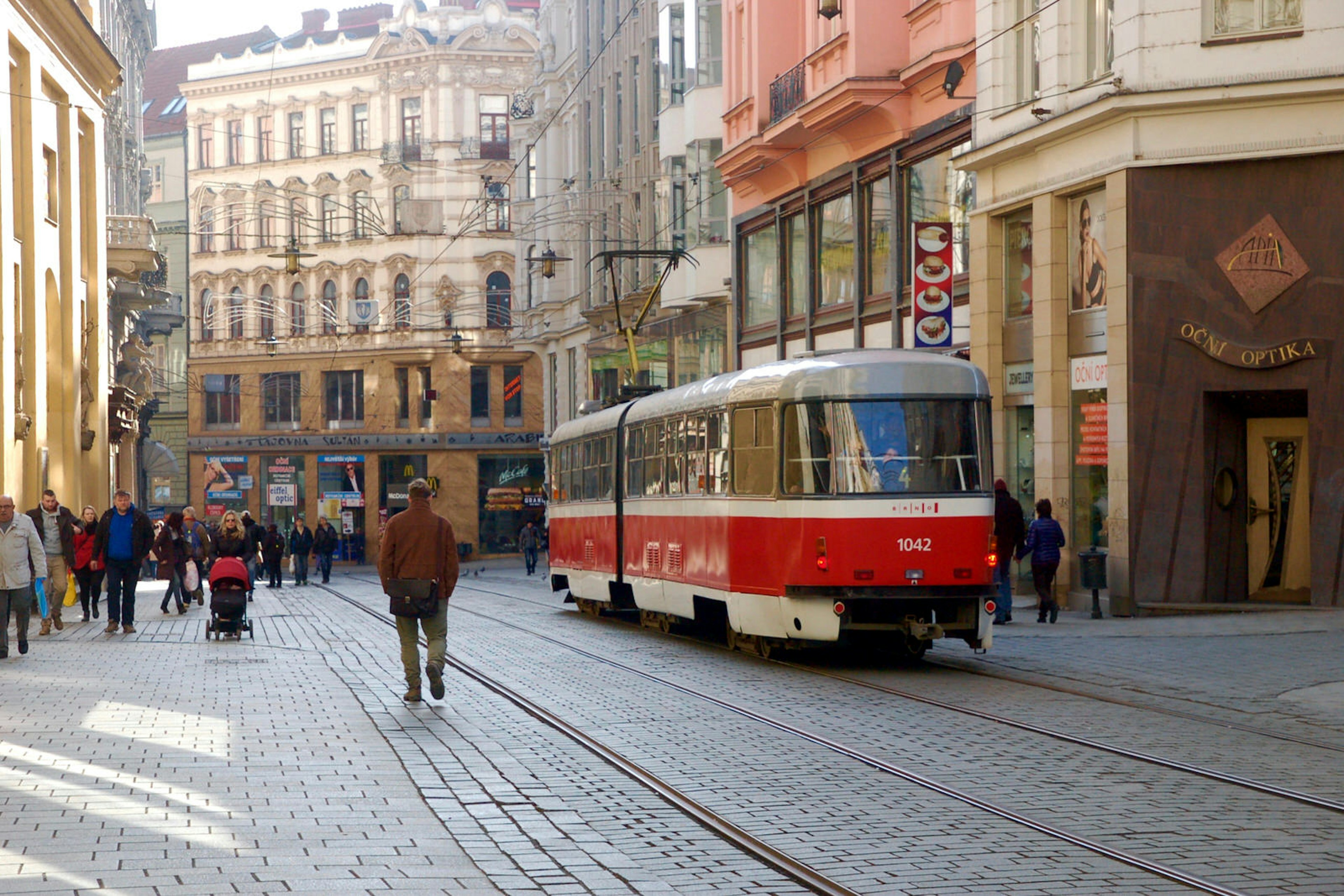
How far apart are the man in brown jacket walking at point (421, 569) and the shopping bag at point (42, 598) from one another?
30.5 ft

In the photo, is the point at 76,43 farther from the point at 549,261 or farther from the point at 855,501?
the point at 855,501

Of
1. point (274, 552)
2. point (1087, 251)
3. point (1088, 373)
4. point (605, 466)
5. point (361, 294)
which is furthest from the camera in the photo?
point (361, 294)

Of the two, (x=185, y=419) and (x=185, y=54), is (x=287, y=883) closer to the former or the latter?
(x=185, y=419)

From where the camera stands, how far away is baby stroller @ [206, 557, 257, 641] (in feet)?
70.8

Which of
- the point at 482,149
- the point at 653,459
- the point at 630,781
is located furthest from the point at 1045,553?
the point at 482,149

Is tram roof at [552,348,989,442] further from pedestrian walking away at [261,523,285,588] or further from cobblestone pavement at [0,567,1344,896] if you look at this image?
pedestrian walking away at [261,523,285,588]

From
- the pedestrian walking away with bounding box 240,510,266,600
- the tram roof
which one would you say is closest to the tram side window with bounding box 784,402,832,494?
the tram roof

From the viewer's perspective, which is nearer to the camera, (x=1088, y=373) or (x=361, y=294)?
(x=1088, y=373)

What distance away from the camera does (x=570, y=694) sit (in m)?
14.7

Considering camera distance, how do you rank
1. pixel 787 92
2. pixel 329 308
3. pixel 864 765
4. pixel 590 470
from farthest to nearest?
pixel 329 308
pixel 787 92
pixel 590 470
pixel 864 765

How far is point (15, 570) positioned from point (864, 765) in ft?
35.4

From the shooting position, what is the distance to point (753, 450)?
17.5 m

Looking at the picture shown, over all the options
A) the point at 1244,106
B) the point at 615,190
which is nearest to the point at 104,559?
the point at 1244,106

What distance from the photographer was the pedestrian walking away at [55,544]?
76.4 ft
